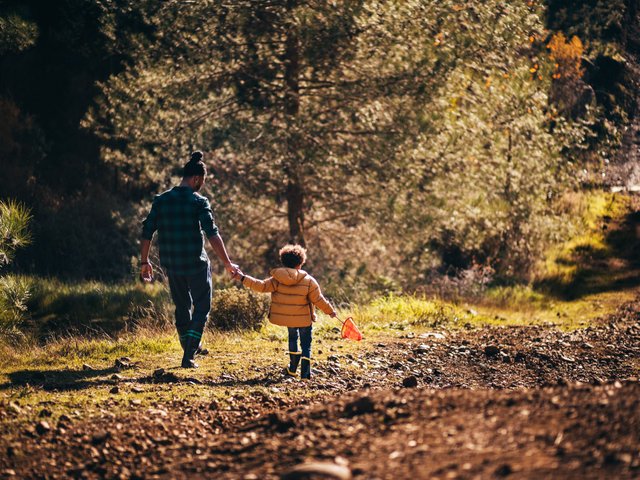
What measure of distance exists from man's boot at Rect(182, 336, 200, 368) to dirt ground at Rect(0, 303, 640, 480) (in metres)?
0.48

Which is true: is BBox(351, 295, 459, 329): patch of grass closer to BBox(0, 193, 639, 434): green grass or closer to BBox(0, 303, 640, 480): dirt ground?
BBox(0, 193, 639, 434): green grass

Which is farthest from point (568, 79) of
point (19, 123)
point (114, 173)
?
point (19, 123)

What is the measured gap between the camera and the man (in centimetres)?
873

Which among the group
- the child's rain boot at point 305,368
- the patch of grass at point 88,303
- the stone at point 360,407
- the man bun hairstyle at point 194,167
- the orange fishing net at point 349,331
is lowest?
the patch of grass at point 88,303

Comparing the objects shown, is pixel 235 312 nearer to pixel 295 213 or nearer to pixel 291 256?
pixel 291 256

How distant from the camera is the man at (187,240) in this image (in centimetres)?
873

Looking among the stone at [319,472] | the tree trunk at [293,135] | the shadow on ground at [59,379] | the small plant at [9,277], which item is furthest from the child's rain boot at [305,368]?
the tree trunk at [293,135]

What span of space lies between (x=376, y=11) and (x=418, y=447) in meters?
10.5

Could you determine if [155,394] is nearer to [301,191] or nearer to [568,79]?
[301,191]

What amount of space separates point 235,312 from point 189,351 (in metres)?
3.02

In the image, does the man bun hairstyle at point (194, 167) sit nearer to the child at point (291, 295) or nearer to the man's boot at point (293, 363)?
the child at point (291, 295)

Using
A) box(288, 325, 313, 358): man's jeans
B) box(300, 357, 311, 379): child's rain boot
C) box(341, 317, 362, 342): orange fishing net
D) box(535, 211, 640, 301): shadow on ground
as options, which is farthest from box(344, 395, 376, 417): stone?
box(535, 211, 640, 301): shadow on ground

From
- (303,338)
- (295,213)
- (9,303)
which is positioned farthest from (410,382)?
(295,213)

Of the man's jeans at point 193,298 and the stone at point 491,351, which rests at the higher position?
the man's jeans at point 193,298
